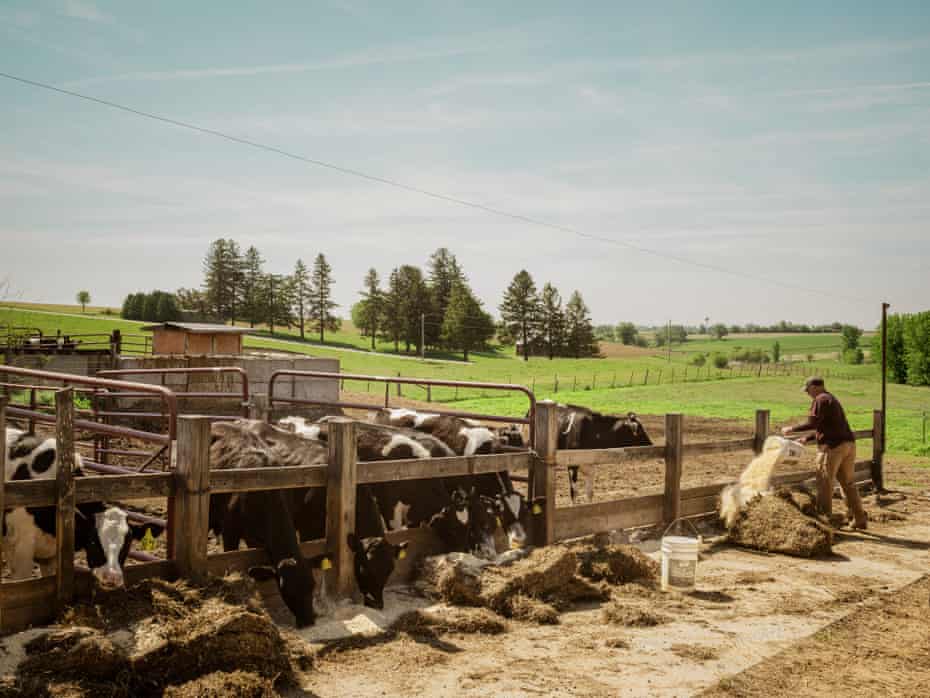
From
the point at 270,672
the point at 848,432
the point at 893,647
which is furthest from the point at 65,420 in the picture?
the point at 848,432

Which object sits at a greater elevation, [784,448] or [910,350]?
[910,350]

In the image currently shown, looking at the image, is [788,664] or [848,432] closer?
[788,664]

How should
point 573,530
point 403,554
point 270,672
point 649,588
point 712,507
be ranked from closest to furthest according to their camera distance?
point 270,672 < point 403,554 < point 649,588 < point 573,530 < point 712,507

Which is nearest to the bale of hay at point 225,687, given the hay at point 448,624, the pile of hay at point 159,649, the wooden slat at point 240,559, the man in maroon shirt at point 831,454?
the pile of hay at point 159,649

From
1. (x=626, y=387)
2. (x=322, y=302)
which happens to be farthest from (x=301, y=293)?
(x=626, y=387)

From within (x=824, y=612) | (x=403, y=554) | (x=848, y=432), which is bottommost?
(x=824, y=612)

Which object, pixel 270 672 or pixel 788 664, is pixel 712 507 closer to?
pixel 788 664

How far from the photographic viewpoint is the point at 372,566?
6344mm

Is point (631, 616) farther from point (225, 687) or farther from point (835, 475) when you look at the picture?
point (835, 475)

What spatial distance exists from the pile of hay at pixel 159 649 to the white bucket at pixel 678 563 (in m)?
3.73

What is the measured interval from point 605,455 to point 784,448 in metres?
3.06

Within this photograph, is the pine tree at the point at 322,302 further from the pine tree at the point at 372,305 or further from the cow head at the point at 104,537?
the cow head at the point at 104,537

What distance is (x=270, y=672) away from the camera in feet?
15.4

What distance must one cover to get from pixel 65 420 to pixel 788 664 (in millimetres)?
4980
